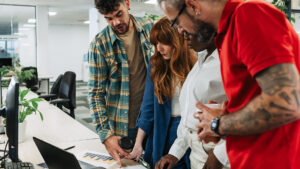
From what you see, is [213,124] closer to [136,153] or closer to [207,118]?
[207,118]

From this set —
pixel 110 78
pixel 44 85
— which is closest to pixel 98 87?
pixel 110 78

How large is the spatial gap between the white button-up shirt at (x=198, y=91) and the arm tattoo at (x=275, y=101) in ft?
1.84

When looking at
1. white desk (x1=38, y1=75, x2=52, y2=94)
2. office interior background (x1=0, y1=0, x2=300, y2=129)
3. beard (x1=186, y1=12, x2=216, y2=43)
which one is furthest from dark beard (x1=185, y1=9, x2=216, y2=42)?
white desk (x1=38, y1=75, x2=52, y2=94)

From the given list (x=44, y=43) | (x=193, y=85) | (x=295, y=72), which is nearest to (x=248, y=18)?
(x=295, y=72)

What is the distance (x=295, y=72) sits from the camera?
2.04ft

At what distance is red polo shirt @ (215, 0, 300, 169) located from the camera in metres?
0.62

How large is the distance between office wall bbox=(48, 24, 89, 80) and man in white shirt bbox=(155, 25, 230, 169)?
13178 millimetres

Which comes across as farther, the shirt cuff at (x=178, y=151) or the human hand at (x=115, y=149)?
the human hand at (x=115, y=149)

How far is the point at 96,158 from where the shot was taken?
5.26 ft

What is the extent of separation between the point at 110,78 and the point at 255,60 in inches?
51.3

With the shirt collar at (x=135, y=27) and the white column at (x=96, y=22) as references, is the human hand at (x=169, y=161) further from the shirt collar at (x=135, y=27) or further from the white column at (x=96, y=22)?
the white column at (x=96, y=22)

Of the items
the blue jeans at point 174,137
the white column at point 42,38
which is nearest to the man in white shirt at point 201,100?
the blue jeans at point 174,137

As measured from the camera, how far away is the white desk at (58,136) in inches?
A: 68.9

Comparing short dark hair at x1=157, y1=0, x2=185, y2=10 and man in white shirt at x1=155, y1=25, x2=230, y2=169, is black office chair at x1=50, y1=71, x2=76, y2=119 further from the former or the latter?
short dark hair at x1=157, y1=0, x2=185, y2=10
